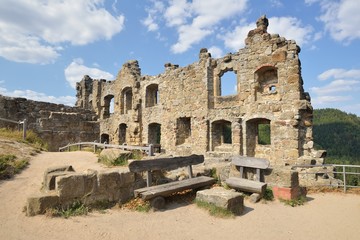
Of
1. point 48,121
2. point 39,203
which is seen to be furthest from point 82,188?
point 48,121

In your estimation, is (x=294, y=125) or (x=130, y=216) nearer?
(x=130, y=216)

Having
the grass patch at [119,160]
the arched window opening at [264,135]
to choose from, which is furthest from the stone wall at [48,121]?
the arched window opening at [264,135]

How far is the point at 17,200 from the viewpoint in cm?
479

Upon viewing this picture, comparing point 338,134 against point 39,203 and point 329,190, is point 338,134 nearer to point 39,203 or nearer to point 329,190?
point 329,190

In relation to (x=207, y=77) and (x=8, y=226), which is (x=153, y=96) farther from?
(x=8, y=226)

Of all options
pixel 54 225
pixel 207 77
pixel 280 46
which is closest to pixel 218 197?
pixel 54 225

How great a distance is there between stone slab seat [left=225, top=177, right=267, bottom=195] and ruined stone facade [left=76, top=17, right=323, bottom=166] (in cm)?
392

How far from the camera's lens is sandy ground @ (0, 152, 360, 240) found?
380cm

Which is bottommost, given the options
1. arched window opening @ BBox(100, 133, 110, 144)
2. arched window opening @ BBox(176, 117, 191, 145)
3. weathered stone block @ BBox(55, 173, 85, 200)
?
weathered stone block @ BBox(55, 173, 85, 200)

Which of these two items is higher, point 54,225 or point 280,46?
point 280,46

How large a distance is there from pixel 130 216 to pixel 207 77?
30.1ft

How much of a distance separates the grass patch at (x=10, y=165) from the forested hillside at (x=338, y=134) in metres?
24.7

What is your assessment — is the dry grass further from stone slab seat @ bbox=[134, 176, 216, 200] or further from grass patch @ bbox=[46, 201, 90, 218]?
grass patch @ bbox=[46, 201, 90, 218]

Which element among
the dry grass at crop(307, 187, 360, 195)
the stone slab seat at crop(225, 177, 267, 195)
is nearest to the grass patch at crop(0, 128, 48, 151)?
the stone slab seat at crop(225, 177, 267, 195)
